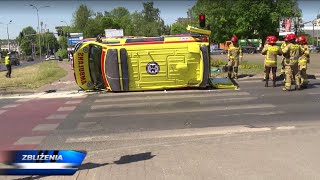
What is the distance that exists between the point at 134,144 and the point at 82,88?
8272 mm

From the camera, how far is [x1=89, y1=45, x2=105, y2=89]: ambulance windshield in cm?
1410

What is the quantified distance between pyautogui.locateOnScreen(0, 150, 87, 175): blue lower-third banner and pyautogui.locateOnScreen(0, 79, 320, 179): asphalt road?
1463 mm

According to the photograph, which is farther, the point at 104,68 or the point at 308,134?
the point at 104,68

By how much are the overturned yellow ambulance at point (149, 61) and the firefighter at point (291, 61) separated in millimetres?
2498

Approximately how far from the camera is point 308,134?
700 centimetres

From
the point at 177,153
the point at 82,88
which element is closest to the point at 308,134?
the point at 177,153

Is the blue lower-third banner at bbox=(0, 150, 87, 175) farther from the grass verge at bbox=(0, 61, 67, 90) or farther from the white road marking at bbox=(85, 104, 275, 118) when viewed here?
the grass verge at bbox=(0, 61, 67, 90)

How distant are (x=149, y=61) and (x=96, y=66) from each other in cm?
194

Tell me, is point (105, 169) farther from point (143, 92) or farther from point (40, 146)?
point (143, 92)

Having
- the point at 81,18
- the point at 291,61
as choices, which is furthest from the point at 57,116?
the point at 81,18

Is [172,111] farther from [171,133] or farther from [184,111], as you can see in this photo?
[171,133]

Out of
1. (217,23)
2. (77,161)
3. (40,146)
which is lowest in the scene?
(40,146)

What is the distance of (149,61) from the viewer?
45.0ft

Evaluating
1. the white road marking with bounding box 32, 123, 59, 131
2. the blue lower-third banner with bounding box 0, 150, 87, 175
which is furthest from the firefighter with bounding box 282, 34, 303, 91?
the blue lower-third banner with bounding box 0, 150, 87, 175
